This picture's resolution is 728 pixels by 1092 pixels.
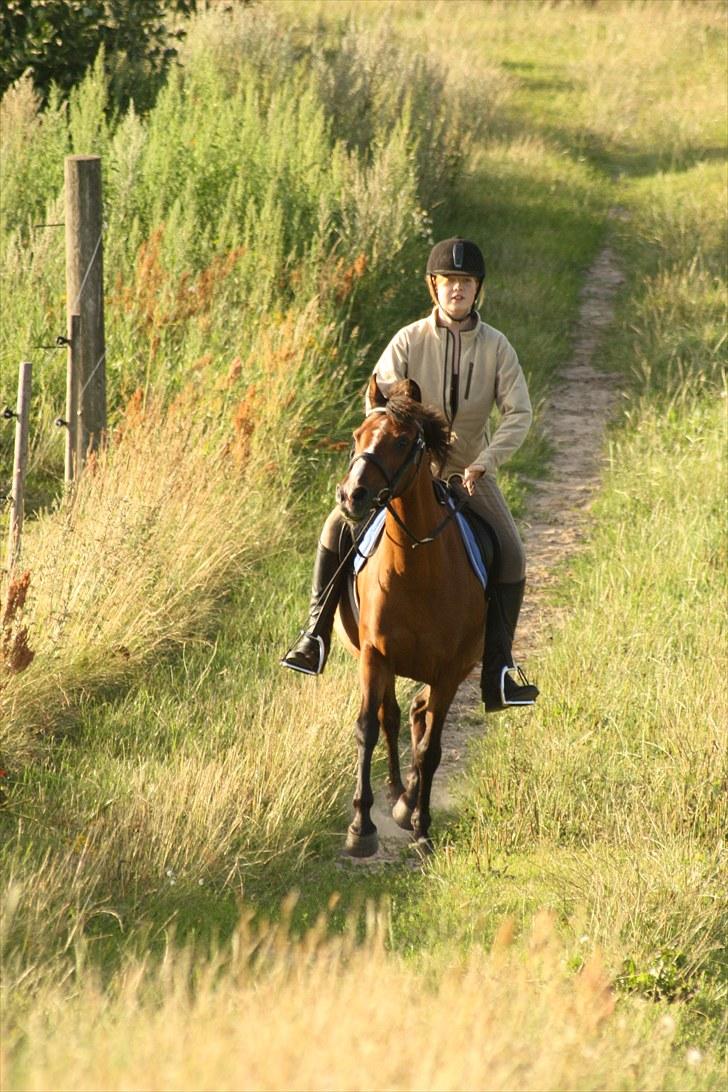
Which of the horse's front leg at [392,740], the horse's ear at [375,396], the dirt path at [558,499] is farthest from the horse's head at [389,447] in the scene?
the dirt path at [558,499]

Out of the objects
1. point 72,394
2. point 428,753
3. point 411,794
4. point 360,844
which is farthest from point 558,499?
point 360,844

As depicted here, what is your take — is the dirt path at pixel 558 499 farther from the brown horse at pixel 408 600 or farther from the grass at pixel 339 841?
the brown horse at pixel 408 600

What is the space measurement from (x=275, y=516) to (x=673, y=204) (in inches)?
452

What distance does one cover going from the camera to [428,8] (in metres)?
29.0

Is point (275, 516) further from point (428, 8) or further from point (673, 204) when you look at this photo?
point (428, 8)

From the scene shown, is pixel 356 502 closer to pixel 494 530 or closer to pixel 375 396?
pixel 375 396

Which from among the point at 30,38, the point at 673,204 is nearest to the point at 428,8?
the point at 673,204

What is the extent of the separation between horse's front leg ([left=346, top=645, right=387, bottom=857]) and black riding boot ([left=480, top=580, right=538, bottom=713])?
0.64m

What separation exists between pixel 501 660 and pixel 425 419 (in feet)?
4.93

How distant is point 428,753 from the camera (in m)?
6.47

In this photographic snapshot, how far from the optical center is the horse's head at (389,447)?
17.5ft

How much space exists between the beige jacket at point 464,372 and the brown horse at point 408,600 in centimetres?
59

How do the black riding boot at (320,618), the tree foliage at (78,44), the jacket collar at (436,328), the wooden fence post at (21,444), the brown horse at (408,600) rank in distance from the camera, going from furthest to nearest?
1. the tree foliage at (78,44)
2. the wooden fence post at (21,444)
3. the black riding boot at (320,618)
4. the jacket collar at (436,328)
5. the brown horse at (408,600)

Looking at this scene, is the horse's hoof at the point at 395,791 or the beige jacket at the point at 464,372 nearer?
the beige jacket at the point at 464,372
